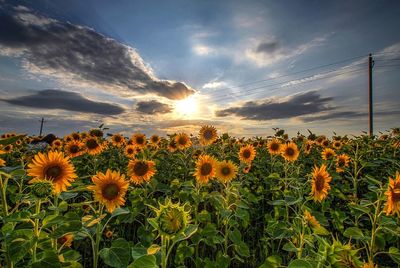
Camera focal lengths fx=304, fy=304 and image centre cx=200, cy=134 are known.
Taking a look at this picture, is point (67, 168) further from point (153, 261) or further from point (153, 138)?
point (153, 138)

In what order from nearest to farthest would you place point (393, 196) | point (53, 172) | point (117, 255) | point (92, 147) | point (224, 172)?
point (117, 255) → point (393, 196) → point (53, 172) → point (224, 172) → point (92, 147)

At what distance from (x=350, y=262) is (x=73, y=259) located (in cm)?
180

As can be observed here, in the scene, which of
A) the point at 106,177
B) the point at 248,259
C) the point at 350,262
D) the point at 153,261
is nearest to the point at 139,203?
the point at 106,177

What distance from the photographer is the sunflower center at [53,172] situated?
108 inches

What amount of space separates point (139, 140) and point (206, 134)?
5.67ft

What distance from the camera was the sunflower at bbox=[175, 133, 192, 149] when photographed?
685 cm

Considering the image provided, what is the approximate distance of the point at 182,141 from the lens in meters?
6.93

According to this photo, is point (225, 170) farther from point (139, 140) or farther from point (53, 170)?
point (139, 140)

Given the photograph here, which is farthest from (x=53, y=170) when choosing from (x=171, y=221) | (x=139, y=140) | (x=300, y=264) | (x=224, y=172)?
(x=139, y=140)

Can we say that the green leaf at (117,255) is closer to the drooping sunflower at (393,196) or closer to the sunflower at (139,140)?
the drooping sunflower at (393,196)

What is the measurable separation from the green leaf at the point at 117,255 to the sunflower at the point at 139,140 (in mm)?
5252

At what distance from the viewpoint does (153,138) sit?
864 centimetres

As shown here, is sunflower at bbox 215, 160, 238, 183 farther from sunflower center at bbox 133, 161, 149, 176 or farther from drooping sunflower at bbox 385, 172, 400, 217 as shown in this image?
drooping sunflower at bbox 385, 172, 400, 217

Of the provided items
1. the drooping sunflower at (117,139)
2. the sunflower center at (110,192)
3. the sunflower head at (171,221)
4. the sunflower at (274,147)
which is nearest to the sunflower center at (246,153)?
the sunflower at (274,147)
